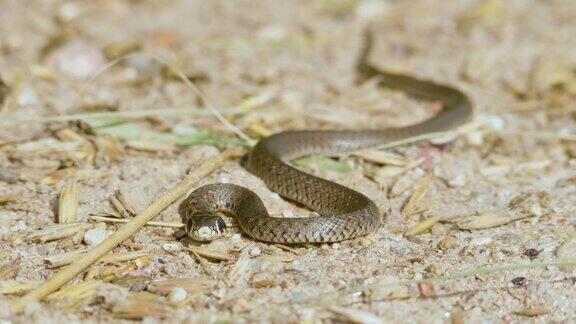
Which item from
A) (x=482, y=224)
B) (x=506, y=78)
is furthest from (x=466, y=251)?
(x=506, y=78)

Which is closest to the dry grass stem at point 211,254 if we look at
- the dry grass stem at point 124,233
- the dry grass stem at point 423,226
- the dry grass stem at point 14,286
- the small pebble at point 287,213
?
the dry grass stem at point 124,233

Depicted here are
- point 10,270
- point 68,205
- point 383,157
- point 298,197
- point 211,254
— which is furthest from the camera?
point 383,157

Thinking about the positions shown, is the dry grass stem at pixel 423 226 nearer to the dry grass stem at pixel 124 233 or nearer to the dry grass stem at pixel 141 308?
the dry grass stem at pixel 124 233

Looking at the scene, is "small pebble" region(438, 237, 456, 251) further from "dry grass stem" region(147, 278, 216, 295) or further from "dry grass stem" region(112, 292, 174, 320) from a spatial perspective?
"dry grass stem" region(112, 292, 174, 320)

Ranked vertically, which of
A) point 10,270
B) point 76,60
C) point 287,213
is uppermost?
point 76,60

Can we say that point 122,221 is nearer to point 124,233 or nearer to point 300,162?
point 124,233

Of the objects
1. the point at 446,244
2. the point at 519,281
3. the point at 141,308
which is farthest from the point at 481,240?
the point at 141,308

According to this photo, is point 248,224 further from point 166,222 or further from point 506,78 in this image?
point 506,78

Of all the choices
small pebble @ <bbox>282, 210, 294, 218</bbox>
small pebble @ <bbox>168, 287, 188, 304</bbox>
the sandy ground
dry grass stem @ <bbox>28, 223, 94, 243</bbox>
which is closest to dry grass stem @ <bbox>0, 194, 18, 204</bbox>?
the sandy ground
